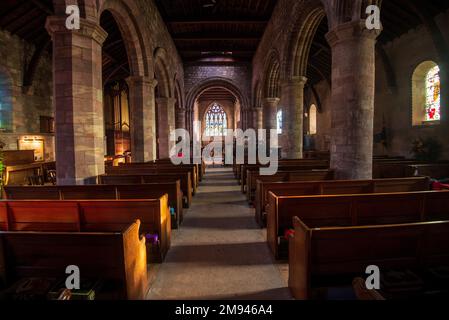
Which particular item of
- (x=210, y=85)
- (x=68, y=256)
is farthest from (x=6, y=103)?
(x=210, y=85)

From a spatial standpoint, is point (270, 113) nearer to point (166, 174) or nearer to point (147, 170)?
point (147, 170)

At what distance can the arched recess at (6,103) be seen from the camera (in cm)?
892

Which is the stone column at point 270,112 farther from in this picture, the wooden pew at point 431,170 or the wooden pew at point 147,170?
the wooden pew at point 147,170

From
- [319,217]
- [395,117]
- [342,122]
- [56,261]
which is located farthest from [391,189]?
[395,117]

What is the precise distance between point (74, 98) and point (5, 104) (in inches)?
271

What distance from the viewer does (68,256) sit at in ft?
6.45

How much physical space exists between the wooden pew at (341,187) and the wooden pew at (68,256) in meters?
2.37

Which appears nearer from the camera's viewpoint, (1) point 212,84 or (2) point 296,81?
(2) point 296,81

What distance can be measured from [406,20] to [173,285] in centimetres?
1003

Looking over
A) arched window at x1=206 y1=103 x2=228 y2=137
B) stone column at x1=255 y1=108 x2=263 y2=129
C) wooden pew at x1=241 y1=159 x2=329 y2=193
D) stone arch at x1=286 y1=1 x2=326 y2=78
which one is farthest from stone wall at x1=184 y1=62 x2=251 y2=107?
arched window at x1=206 y1=103 x2=228 y2=137
